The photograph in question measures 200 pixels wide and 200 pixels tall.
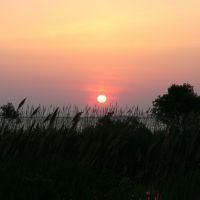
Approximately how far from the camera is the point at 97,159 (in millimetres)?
10203

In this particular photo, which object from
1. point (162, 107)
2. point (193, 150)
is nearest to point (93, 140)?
point (193, 150)

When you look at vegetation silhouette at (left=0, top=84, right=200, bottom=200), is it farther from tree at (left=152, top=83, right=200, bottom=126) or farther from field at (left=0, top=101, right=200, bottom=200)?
tree at (left=152, top=83, right=200, bottom=126)

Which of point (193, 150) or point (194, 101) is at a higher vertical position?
point (194, 101)

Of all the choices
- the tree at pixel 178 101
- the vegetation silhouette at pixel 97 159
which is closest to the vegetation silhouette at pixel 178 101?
the tree at pixel 178 101

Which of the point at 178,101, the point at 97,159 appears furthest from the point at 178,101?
the point at 97,159

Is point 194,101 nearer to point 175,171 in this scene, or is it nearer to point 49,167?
point 175,171

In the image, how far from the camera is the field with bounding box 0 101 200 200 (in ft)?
23.5

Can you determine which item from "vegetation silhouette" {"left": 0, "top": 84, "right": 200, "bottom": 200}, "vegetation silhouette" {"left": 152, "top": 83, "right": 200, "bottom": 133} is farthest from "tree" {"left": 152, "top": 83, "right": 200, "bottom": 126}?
"vegetation silhouette" {"left": 0, "top": 84, "right": 200, "bottom": 200}

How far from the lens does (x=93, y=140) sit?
1066 centimetres

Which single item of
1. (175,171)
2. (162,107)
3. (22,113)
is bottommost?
(175,171)

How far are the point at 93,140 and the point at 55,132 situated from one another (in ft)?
3.74

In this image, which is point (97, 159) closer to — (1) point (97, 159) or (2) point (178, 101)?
(1) point (97, 159)

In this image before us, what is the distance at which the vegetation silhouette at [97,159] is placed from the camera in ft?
23.5

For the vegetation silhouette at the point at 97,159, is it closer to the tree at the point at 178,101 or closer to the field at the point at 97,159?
the field at the point at 97,159
